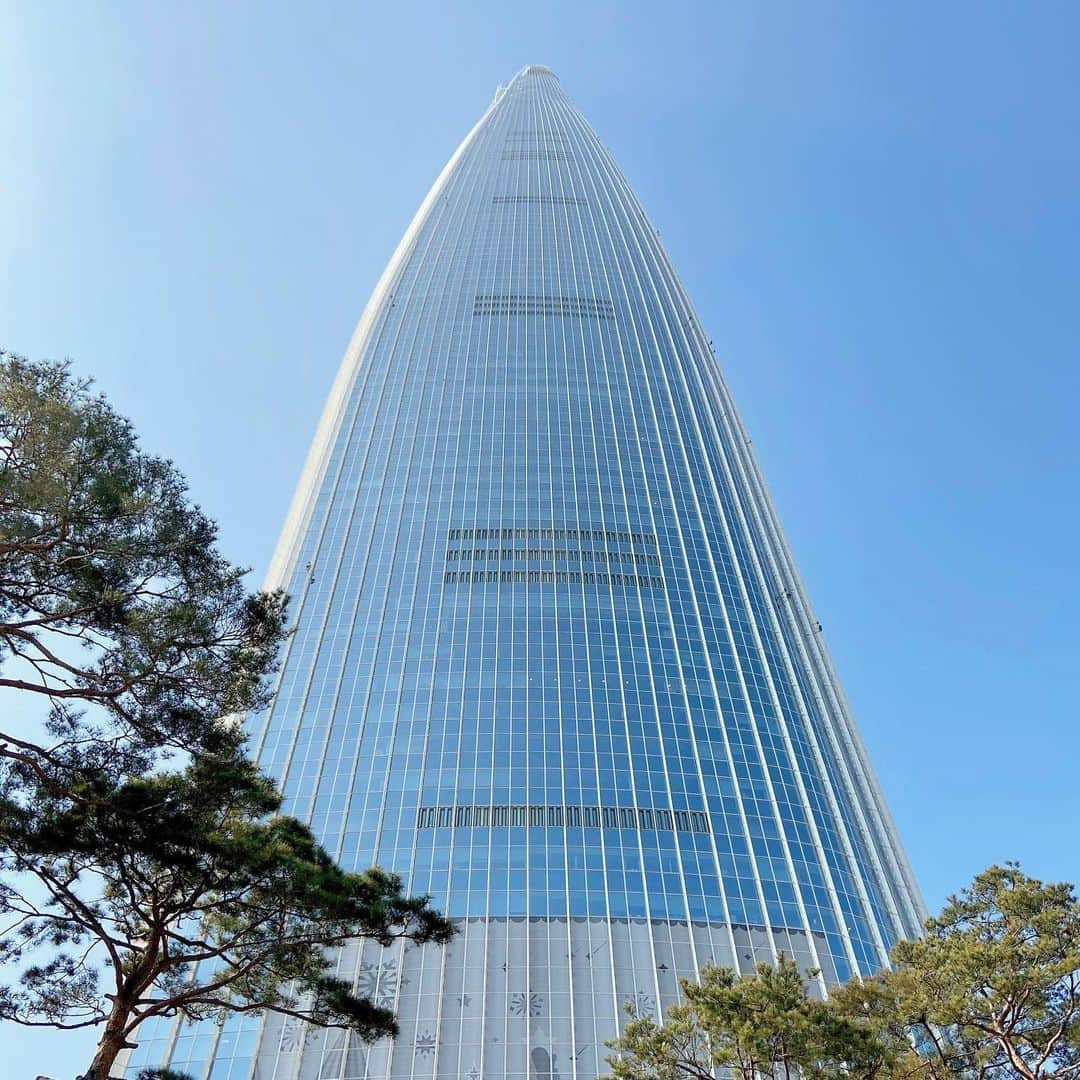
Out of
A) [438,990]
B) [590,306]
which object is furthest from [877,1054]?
[590,306]

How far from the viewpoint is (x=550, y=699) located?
42781mm

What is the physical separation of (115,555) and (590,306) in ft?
208

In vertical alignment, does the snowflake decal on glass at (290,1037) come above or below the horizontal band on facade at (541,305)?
below

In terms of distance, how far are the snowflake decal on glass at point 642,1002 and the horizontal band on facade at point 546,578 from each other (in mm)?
22847

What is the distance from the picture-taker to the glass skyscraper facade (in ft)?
103

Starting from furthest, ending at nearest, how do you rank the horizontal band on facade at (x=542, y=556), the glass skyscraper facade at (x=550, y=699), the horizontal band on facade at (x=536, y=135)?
the horizontal band on facade at (x=536, y=135) → the horizontal band on facade at (x=542, y=556) → the glass skyscraper facade at (x=550, y=699)

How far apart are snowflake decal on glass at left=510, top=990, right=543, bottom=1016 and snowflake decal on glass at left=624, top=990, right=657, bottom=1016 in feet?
10.3

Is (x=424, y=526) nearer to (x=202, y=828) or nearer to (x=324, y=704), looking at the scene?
(x=324, y=704)

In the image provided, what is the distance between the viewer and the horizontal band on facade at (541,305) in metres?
70.8

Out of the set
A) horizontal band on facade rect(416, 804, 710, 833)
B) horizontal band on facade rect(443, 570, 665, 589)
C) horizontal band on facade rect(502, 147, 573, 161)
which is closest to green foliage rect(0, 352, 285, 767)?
horizontal band on facade rect(416, 804, 710, 833)

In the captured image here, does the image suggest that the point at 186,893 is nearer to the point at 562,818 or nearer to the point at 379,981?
the point at 379,981

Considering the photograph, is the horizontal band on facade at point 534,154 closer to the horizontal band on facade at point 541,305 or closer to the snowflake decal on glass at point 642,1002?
the horizontal band on facade at point 541,305

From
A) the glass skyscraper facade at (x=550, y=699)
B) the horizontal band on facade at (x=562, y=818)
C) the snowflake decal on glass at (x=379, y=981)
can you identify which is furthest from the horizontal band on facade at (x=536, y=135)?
the snowflake decal on glass at (x=379, y=981)

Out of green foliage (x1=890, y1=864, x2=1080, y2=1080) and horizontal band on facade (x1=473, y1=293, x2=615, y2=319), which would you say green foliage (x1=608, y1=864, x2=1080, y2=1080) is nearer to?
green foliage (x1=890, y1=864, x2=1080, y2=1080)
